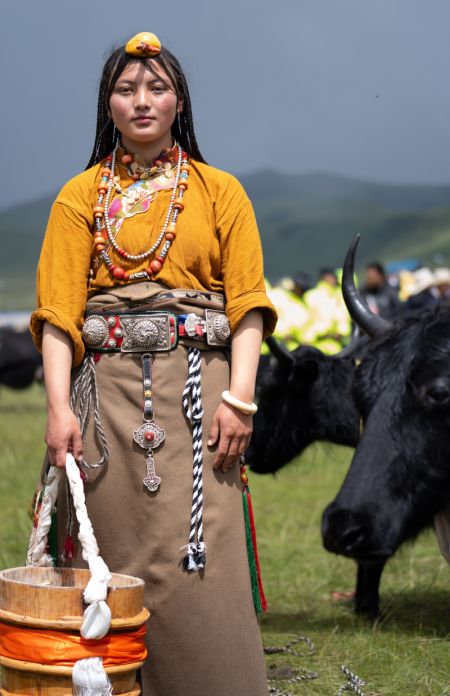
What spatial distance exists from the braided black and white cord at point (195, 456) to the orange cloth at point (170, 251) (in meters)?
0.15

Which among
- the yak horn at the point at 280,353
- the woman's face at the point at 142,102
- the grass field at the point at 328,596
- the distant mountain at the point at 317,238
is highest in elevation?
the woman's face at the point at 142,102

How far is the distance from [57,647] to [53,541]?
51 centimetres

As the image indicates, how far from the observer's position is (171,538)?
2.57 metres

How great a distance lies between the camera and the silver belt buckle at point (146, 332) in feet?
8.49

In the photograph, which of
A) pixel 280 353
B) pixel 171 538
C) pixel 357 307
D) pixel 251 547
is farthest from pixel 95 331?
pixel 280 353

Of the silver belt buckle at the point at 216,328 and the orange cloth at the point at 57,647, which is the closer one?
the orange cloth at the point at 57,647

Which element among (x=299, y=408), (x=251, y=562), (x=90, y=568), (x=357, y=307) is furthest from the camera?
(x=299, y=408)

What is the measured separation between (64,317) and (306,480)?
5.44 metres

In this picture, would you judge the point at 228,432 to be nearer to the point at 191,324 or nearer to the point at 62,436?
the point at 191,324

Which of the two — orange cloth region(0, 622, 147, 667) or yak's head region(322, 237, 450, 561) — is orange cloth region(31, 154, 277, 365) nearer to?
orange cloth region(0, 622, 147, 667)

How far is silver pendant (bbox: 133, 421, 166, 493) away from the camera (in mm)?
2559

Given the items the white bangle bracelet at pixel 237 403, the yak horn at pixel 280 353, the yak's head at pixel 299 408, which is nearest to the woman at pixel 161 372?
the white bangle bracelet at pixel 237 403

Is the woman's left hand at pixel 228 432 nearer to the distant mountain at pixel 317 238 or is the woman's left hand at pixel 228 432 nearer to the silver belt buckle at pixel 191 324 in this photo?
the silver belt buckle at pixel 191 324

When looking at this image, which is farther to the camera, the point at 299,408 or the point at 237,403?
the point at 299,408
